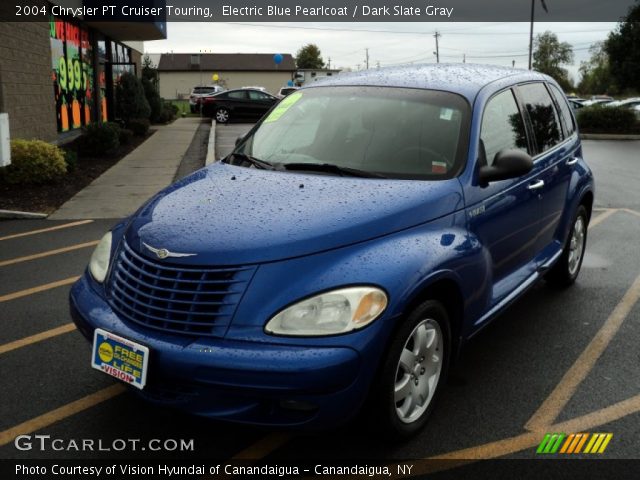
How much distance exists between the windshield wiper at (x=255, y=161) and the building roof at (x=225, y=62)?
8479 cm

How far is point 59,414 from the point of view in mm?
3461

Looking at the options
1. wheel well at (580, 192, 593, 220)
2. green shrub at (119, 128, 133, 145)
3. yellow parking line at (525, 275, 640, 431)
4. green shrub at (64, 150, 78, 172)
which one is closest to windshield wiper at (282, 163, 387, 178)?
yellow parking line at (525, 275, 640, 431)

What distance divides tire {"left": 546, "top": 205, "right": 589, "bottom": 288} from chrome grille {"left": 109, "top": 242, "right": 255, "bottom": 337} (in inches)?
139

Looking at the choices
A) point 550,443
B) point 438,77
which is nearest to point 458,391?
point 550,443

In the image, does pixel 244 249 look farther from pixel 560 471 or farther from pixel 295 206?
pixel 560 471

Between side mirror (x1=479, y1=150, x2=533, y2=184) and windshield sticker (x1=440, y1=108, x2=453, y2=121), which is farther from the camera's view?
windshield sticker (x1=440, y1=108, x2=453, y2=121)

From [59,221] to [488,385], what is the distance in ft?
21.3

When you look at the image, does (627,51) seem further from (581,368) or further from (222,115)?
(581,368)

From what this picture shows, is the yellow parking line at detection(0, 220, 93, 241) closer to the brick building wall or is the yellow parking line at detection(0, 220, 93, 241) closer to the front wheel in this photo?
the brick building wall

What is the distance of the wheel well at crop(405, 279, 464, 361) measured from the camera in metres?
3.10

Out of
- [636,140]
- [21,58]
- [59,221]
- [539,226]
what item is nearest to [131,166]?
[21,58]

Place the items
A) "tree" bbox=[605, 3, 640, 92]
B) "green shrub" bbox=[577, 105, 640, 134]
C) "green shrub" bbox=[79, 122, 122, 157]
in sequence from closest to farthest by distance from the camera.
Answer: "green shrub" bbox=[79, 122, 122, 157] < "green shrub" bbox=[577, 105, 640, 134] < "tree" bbox=[605, 3, 640, 92]

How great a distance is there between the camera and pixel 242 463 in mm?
3033

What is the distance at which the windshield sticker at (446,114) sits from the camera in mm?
3953
